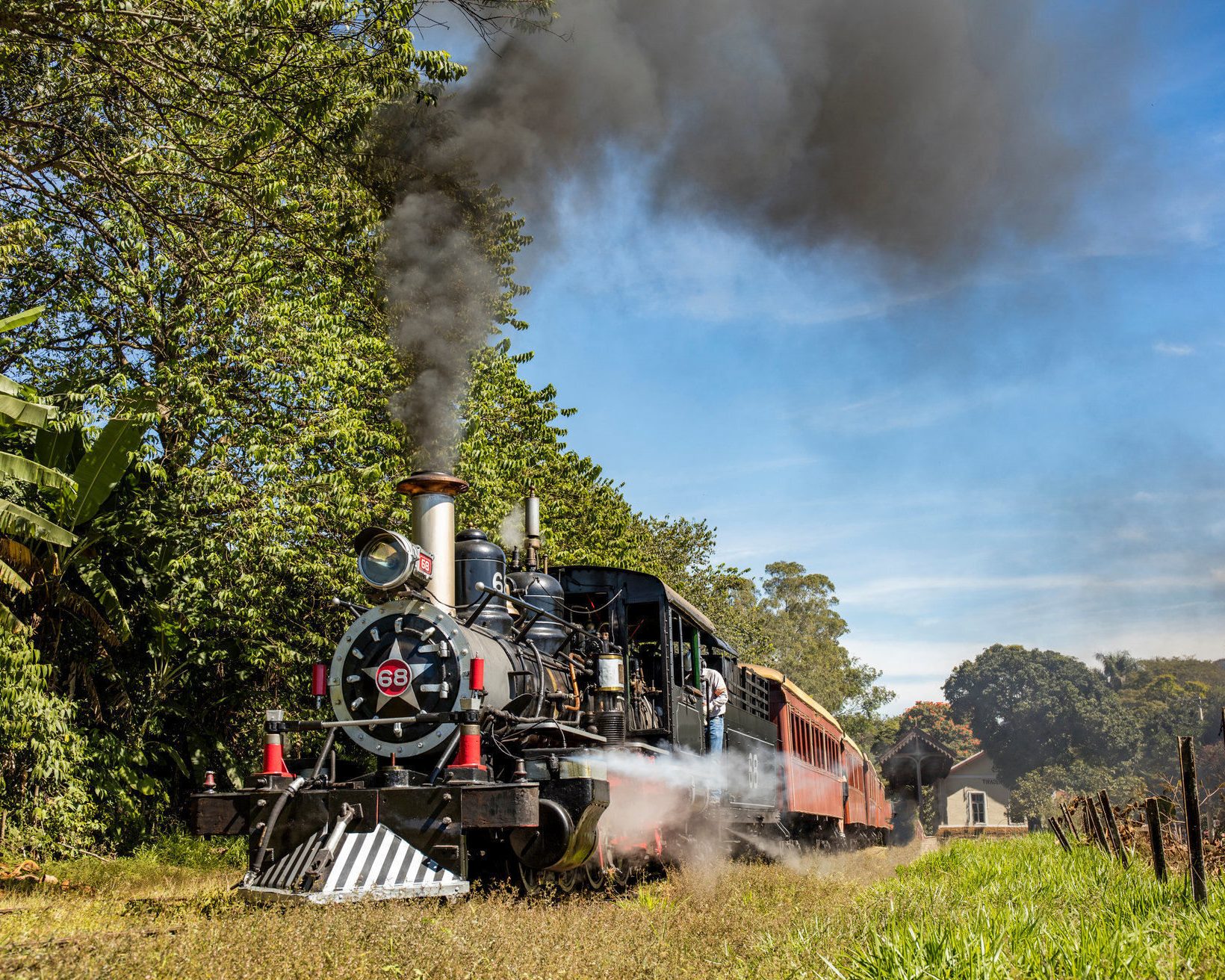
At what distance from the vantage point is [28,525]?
939 cm

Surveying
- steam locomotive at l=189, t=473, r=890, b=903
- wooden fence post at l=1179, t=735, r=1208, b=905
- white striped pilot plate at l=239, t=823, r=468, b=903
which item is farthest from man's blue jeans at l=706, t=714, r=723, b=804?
wooden fence post at l=1179, t=735, r=1208, b=905

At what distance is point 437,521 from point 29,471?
406cm

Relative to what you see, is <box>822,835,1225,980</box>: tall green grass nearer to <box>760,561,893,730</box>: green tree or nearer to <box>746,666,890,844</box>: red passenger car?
<box>746,666,890,844</box>: red passenger car

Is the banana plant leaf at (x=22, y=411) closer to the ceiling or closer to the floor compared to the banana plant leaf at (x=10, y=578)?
closer to the ceiling

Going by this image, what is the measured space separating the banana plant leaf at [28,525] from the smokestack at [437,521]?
3742mm

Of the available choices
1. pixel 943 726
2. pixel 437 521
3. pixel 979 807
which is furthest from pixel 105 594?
pixel 943 726

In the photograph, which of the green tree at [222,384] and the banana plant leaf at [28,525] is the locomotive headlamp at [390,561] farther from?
the banana plant leaf at [28,525]

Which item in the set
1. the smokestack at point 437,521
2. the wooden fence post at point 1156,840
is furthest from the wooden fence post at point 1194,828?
the smokestack at point 437,521

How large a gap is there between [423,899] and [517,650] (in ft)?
A: 7.31

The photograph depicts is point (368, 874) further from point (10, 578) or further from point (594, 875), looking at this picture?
point (10, 578)

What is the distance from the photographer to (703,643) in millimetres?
10969

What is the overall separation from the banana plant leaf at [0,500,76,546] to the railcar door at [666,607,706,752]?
553cm

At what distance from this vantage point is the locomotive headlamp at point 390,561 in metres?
7.32

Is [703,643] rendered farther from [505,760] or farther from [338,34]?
[338,34]
